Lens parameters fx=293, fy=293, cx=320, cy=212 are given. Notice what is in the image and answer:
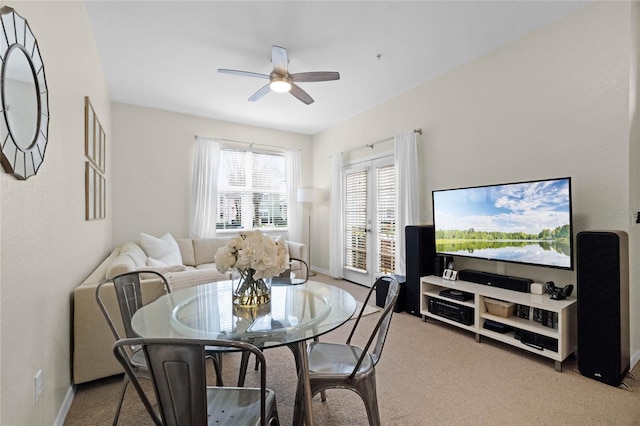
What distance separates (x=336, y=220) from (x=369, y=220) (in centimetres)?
75

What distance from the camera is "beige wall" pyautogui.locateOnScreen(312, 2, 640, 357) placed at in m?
2.27

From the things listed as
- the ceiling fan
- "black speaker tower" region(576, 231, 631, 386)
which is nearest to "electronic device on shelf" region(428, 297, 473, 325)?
"black speaker tower" region(576, 231, 631, 386)

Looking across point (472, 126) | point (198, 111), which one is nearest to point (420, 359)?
point (472, 126)

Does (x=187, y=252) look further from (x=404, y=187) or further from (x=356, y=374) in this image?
(x=356, y=374)

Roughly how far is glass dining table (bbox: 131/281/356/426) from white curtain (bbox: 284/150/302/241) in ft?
12.4

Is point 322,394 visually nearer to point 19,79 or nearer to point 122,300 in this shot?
point 122,300

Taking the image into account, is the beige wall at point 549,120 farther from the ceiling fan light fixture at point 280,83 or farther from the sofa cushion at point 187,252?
the sofa cushion at point 187,252

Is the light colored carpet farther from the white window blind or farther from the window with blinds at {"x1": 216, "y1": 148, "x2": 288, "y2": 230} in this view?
the window with blinds at {"x1": 216, "y1": 148, "x2": 288, "y2": 230}

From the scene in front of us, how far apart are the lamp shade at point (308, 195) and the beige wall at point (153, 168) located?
67.8 inches

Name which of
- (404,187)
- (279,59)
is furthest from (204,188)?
(404,187)

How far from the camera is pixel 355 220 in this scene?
5004 millimetres

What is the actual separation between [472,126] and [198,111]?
13.1ft

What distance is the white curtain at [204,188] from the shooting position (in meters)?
4.80

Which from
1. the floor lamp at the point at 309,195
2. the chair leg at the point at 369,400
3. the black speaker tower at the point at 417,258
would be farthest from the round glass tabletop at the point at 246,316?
the floor lamp at the point at 309,195
